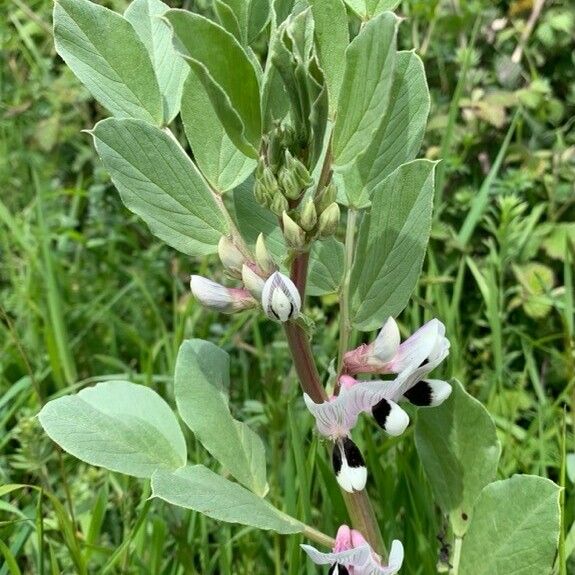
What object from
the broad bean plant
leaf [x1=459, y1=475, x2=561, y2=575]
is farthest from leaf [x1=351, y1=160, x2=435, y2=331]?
leaf [x1=459, y1=475, x2=561, y2=575]

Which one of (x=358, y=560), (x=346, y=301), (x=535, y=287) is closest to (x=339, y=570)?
(x=358, y=560)

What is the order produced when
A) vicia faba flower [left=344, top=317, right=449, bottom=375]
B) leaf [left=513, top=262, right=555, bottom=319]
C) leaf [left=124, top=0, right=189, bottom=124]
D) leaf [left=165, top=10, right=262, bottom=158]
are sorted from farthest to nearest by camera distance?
leaf [left=513, top=262, right=555, bottom=319], leaf [left=124, top=0, right=189, bottom=124], vicia faba flower [left=344, top=317, right=449, bottom=375], leaf [left=165, top=10, right=262, bottom=158]

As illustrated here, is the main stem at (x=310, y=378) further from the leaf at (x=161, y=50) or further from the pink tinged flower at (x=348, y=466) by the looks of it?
the leaf at (x=161, y=50)

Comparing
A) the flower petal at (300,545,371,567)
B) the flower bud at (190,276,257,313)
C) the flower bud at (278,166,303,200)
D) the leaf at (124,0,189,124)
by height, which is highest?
the leaf at (124,0,189,124)

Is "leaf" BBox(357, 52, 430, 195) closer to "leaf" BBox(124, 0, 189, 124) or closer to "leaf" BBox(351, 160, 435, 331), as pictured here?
"leaf" BBox(351, 160, 435, 331)

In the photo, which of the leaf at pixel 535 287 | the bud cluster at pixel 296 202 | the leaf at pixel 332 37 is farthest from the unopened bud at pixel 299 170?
the leaf at pixel 535 287
